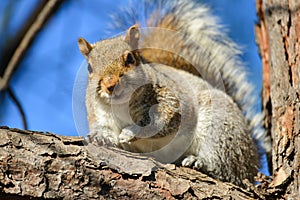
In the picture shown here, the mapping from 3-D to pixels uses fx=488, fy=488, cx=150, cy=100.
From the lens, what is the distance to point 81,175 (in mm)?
1458

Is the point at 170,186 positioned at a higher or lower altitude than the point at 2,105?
lower

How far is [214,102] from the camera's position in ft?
7.16

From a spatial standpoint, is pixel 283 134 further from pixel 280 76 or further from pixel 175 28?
pixel 175 28

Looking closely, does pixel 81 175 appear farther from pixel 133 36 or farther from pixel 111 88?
pixel 133 36

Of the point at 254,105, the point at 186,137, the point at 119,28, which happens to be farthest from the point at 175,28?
the point at 186,137

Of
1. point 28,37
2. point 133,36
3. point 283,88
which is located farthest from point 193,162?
point 28,37

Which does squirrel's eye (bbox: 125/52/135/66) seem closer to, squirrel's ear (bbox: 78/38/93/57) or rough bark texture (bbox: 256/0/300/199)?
squirrel's ear (bbox: 78/38/93/57)

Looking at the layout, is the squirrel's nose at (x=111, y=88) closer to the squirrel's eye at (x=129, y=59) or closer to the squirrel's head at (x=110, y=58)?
the squirrel's head at (x=110, y=58)

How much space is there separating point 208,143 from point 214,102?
233mm

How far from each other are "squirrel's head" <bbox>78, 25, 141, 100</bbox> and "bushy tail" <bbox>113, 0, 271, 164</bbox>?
49cm

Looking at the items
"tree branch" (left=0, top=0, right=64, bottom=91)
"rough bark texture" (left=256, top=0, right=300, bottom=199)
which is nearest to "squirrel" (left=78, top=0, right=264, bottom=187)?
"rough bark texture" (left=256, top=0, right=300, bottom=199)

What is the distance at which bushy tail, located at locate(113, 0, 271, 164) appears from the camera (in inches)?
101

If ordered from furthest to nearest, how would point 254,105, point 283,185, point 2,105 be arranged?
point 254,105 < point 2,105 < point 283,185

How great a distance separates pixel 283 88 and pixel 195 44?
80 cm
